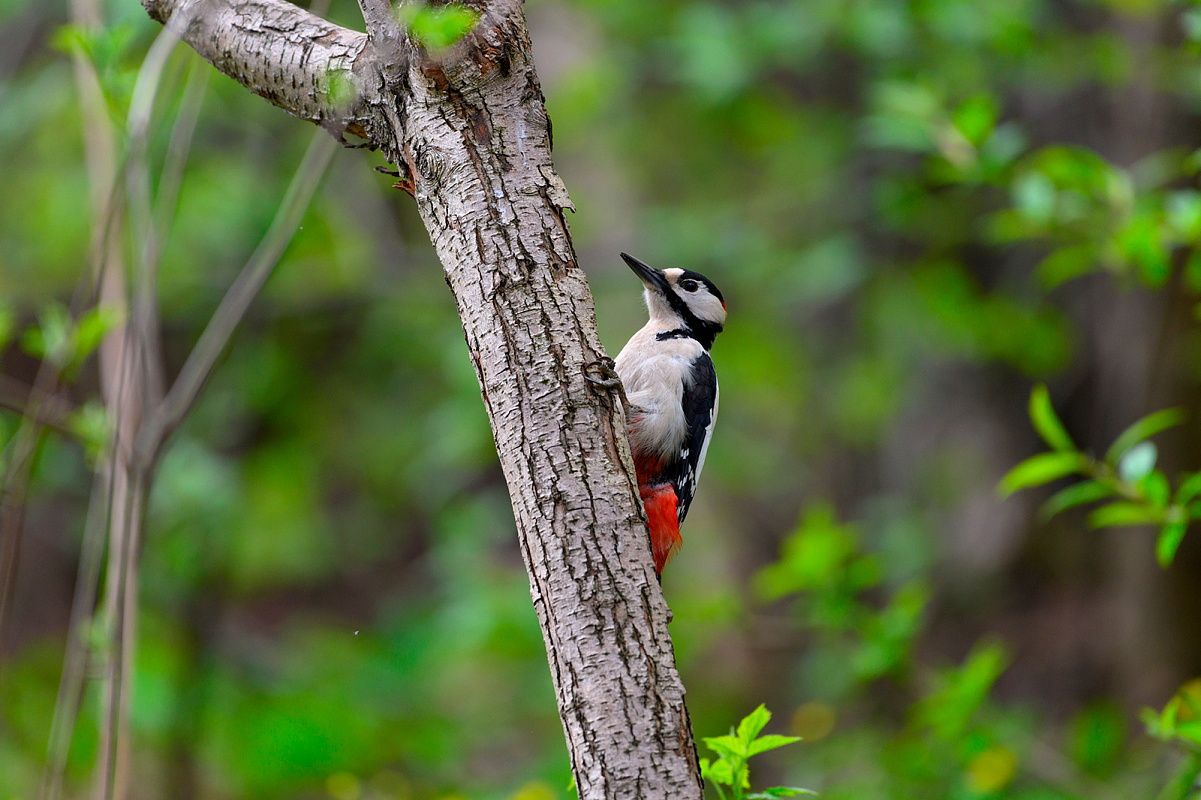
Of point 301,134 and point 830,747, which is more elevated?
point 301,134

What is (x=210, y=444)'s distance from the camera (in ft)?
15.2

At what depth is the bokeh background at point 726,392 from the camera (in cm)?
386

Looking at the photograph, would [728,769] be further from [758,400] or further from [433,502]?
[758,400]

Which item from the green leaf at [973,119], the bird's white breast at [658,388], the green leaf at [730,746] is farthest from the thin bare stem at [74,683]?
the green leaf at [973,119]

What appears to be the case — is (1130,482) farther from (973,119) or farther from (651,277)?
(651,277)

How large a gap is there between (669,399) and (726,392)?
256 centimetres

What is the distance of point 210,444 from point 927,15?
3.75m

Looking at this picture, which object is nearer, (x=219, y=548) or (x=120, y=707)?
(x=120, y=707)

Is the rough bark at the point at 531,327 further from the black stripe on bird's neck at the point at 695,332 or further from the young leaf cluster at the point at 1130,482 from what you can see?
the black stripe on bird's neck at the point at 695,332

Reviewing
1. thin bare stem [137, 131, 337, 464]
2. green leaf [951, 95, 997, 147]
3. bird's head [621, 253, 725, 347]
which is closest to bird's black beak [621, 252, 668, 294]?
bird's head [621, 253, 725, 347]

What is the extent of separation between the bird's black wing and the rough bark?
1.54m

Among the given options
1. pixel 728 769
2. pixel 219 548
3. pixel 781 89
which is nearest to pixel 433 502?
pixel 219 548

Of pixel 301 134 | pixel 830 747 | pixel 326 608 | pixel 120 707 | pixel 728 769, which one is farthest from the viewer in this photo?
pixel 326 608

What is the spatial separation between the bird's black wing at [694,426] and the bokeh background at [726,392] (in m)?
0.40
